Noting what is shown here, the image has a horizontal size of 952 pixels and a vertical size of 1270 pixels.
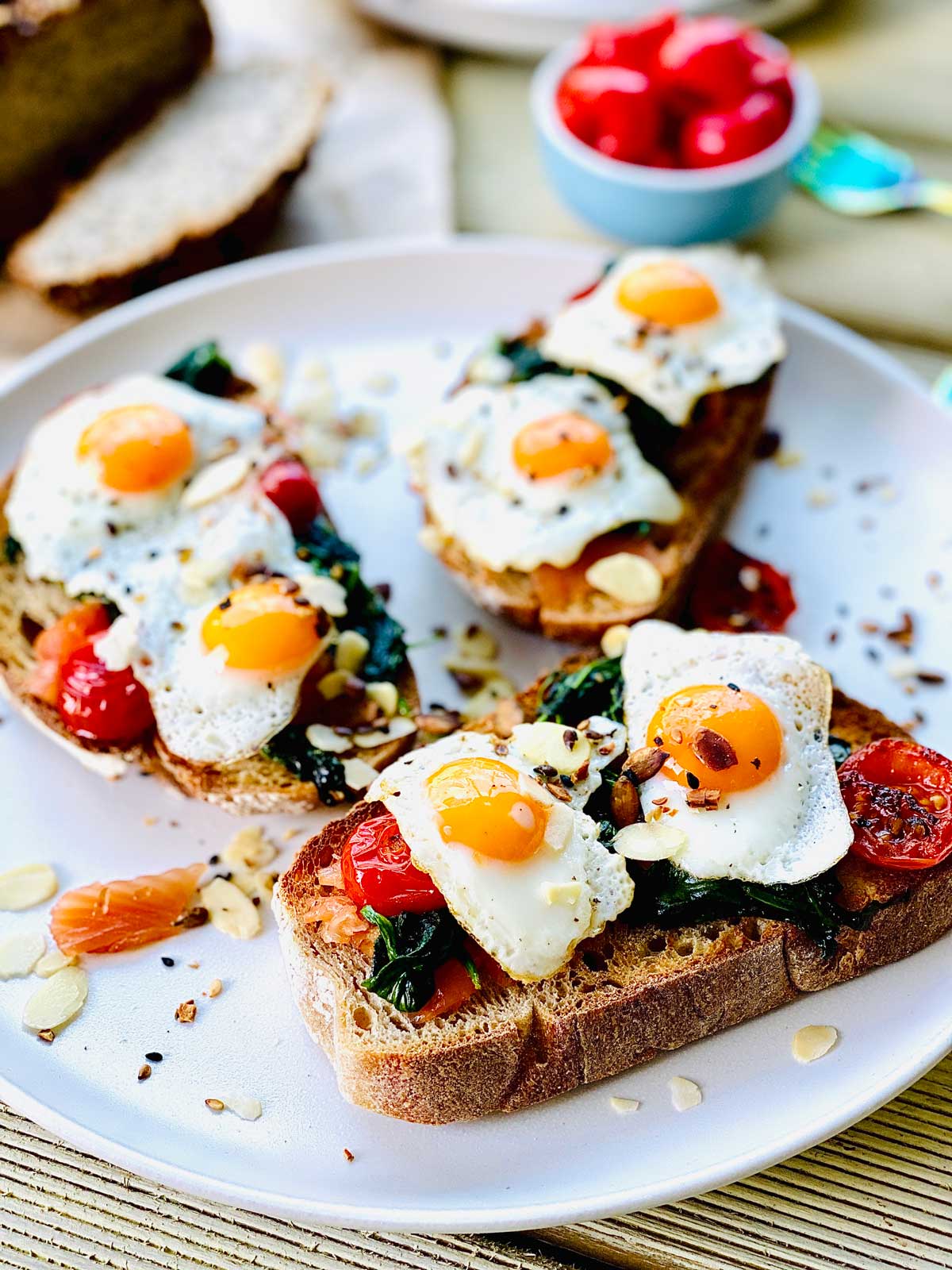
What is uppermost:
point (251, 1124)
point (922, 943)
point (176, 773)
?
point (176, 773)

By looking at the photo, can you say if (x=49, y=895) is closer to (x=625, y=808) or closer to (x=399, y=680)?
(x=399, y=680)

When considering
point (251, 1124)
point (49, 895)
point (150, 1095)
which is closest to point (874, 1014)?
point (251, 1124)

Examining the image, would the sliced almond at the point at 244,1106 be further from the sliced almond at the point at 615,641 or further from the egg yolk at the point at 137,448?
the egg yolk at the point at 137,448

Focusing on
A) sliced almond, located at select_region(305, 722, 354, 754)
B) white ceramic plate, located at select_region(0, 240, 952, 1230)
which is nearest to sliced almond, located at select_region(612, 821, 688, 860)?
white ceramic plate, located at select_region(0, 240, 952, 1230)

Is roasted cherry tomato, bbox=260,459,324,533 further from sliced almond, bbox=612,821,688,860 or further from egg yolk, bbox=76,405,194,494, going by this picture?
sliced almond, bbox=612,821,688,860

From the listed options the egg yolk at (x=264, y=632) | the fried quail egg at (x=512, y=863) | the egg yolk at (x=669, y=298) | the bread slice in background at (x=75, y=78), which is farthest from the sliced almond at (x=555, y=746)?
the bread slice in background at (x=75, y=78)

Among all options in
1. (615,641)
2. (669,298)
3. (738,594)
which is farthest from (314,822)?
(669,298)

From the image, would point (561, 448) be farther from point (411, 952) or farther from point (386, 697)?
point (411, 952)
